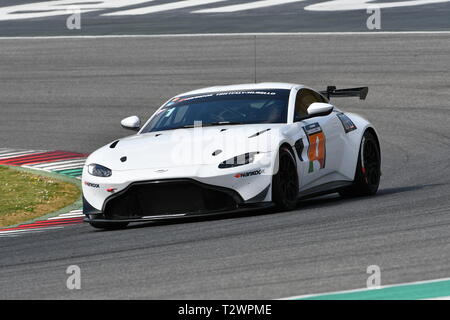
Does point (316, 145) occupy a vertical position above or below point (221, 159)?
below

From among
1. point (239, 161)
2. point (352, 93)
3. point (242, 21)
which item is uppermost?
point (352, 93)

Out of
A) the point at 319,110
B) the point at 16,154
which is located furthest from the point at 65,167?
the point at 319,110

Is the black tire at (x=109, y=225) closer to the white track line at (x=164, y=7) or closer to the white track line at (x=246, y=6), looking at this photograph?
the white track line at (x=246, y=6)

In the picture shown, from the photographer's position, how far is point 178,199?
10258 millimetres

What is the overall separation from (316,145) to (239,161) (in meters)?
1.33

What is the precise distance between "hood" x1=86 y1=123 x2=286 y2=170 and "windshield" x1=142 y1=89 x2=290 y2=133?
36cm

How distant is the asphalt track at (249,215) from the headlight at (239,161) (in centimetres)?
50

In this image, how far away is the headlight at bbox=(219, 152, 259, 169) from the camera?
10.2m

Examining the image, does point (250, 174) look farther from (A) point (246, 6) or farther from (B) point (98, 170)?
(A) point (246, 6)

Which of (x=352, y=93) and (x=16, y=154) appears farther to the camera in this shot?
(x=16, y=154)

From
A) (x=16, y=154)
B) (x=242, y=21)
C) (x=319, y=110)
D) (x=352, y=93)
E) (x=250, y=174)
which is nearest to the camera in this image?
(x=250, y=174)

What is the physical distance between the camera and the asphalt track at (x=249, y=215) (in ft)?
24.3
